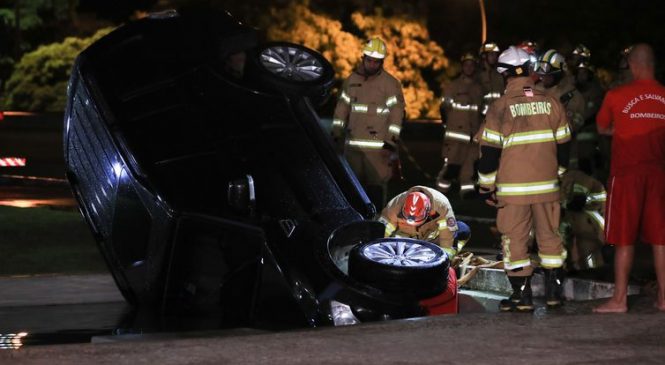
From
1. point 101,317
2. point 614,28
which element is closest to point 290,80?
Result: point 101,317

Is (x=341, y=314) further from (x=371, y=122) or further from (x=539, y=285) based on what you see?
(x=371, y=122)

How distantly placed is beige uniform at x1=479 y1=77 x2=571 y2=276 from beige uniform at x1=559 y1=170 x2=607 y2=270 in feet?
9.27

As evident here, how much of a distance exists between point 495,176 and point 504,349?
5.89 ft

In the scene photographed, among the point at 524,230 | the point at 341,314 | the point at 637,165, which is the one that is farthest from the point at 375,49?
the point at 341,314

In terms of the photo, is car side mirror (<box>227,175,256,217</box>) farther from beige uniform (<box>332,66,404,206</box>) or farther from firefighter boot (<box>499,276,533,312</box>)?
beige uniform (<box>332,66,404,206</box>)

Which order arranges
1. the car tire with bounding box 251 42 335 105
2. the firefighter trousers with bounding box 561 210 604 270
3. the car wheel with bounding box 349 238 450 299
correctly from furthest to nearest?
1. the firefighter trousers with bounding box 561 210 604 270
2. the car tire with bounding box 251 42 335 105
3. the car wheel with bounding box 349 238 450 299

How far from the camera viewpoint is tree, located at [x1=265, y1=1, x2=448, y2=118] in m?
44.5

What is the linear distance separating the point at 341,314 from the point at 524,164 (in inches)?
57.2

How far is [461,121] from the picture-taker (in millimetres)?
16656

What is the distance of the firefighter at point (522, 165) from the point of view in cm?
852

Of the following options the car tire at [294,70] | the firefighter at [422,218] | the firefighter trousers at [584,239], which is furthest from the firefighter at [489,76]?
the car tire at [294,70]

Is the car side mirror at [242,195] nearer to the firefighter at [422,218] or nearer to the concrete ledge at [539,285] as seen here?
the firefighter at [422,218]

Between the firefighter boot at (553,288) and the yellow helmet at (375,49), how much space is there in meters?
4.48

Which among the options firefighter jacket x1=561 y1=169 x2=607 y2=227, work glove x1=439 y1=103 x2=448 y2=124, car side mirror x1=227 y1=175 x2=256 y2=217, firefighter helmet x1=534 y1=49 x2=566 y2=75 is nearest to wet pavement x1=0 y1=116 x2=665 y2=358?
car side mirror x1=227 y1=175 x2=256 y2=217
